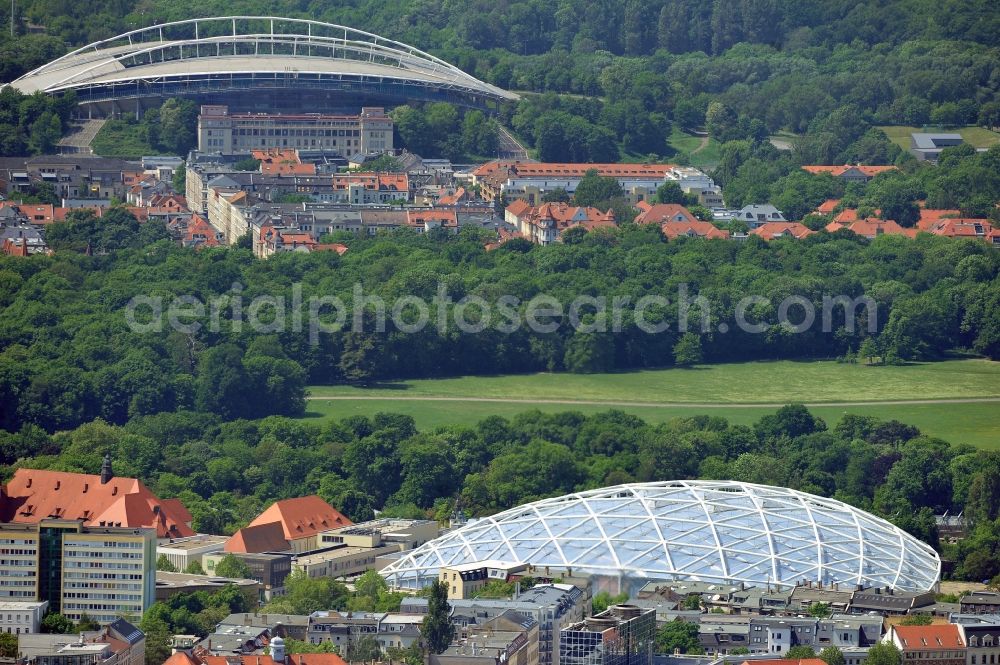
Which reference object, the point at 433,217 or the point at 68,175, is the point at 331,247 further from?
the point at 68,175

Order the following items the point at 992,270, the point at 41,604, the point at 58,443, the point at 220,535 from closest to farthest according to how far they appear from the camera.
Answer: the point at 41,604
the point at 220,535
the point at 58,443
the point at 992,270

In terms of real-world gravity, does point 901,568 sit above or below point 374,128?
below

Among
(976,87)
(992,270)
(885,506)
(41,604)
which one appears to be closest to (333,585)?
(41,604)

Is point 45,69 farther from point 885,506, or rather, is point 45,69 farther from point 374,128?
point 885,506

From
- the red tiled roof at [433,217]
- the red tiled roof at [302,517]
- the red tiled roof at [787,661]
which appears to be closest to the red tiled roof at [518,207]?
the red tiled roof at [433,217]

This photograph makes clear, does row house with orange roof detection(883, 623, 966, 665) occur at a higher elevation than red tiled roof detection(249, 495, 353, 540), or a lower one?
lower

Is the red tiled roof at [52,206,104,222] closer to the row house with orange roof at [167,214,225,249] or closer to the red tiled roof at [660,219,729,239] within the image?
the row house with orange roof at [167,214,225,249]

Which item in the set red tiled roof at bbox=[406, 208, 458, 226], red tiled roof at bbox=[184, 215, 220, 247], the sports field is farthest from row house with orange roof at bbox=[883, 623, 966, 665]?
red tiled roof at bbox=[406, 208, 458, 226]
